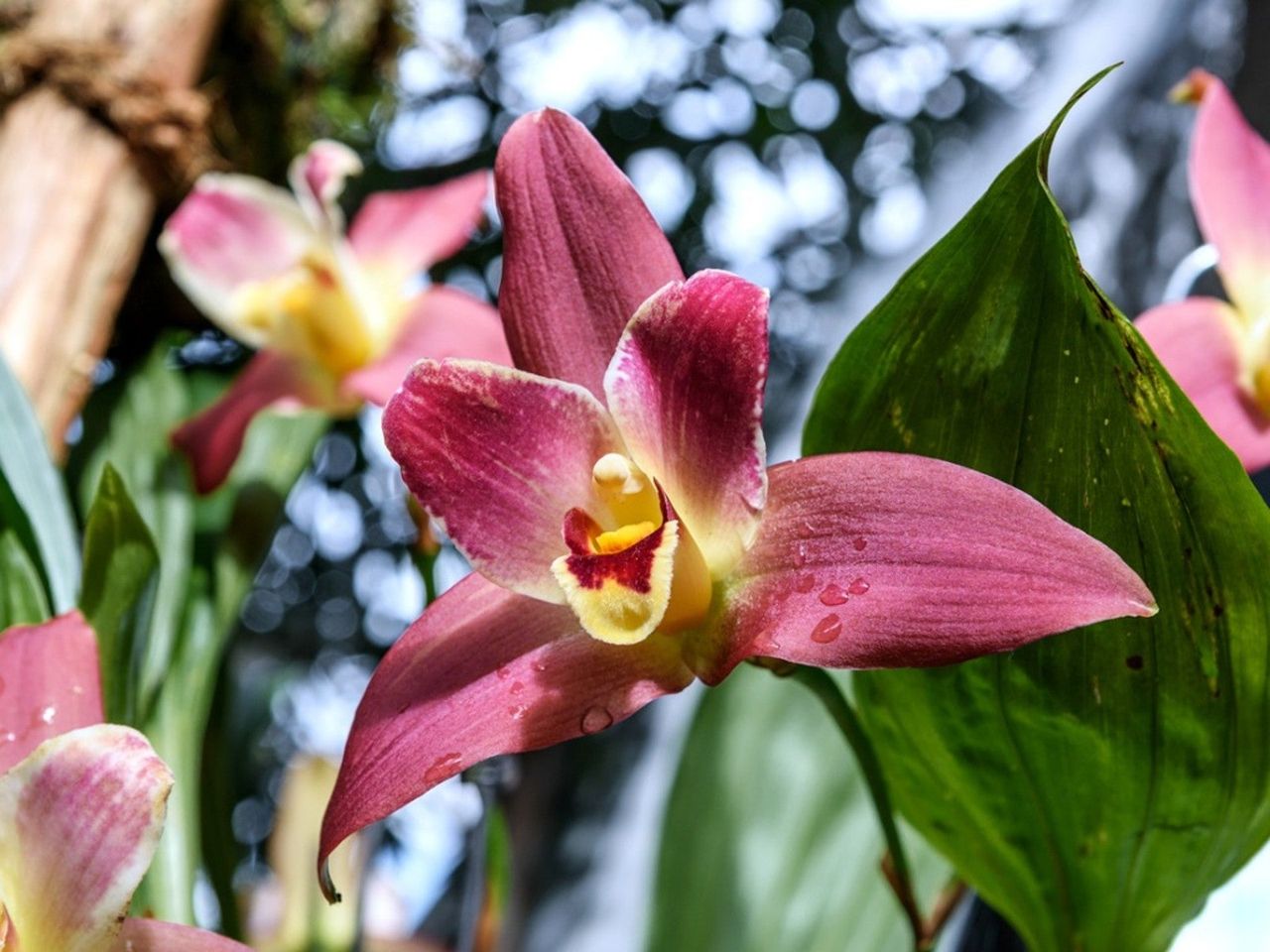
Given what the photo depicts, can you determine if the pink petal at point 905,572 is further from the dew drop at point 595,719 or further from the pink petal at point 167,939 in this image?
the pink petal at point 167,939

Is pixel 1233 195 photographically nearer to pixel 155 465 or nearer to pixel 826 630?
pixel 826 630

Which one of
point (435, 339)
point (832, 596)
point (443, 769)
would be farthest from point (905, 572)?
point (435, 339)

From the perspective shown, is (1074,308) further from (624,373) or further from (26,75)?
(26,75)

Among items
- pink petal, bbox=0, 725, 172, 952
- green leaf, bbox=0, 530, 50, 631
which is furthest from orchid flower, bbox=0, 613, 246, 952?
green leaf, bbox=0, 530, 50, 631

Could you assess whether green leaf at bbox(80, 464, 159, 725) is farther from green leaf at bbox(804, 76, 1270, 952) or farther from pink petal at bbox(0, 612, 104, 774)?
green leaf at bbox(804, 76, 1270, 952)

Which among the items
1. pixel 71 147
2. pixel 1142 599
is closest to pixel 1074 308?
pixel 1142 599

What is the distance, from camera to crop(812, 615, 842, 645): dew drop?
28 cm

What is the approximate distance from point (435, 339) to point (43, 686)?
32 cm

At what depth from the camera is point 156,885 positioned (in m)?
0.54

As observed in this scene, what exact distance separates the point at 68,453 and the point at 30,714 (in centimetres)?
52

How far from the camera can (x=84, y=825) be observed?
0.28 metres

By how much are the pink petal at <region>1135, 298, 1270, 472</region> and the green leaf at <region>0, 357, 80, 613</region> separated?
1.55ft

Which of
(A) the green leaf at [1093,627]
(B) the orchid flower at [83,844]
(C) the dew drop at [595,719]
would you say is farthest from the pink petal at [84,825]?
(A) the green leaf at [1093,627]

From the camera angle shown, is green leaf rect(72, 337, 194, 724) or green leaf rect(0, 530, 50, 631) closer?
green leaf rect(0, 530, 50, 631)
